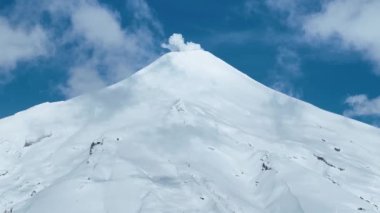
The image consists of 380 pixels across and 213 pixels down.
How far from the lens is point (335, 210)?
199m

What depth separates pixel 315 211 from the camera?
19775 centimetres

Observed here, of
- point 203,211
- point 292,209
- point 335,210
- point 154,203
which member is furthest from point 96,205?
point 335,210

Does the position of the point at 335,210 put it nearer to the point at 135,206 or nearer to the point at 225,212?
the point at 225,212

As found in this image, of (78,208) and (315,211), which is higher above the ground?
(315,211)

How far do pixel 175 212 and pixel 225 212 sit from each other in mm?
15555

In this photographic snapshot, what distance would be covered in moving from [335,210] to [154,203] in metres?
55.5

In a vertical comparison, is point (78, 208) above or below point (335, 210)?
below

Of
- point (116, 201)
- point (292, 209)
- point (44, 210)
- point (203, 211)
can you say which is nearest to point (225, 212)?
point (203, 211)

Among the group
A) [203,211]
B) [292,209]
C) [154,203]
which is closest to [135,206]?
[154,203]

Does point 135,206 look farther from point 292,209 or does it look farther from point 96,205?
point 292,209

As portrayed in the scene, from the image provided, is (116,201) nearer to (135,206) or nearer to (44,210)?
(135,206)

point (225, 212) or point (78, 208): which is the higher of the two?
point (225, 212)

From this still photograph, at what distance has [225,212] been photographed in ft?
652

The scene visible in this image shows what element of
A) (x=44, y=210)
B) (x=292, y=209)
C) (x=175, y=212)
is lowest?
(x=44, y=210)
